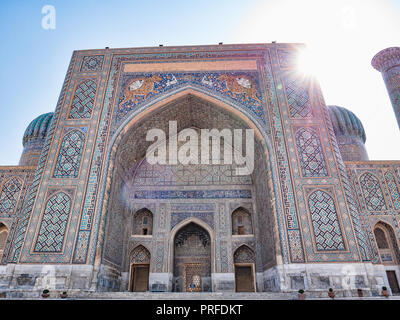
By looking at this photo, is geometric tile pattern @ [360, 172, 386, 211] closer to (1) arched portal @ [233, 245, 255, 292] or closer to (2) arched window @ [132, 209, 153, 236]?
(1) arched portal @ [233, 245, 255, 292]

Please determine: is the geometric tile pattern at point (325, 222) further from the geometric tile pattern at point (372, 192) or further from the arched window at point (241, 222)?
the arched window at point (241, 222)

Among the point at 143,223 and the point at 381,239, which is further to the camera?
the point at 143,223

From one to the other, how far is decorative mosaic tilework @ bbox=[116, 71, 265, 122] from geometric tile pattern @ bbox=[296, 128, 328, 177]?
1.15 m

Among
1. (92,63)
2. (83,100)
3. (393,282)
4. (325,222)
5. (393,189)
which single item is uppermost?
(92,63)

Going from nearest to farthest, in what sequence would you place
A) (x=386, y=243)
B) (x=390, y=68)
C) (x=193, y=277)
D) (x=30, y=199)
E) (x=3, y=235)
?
(x=30, y=199) < (x=386, y=243) < (x=3, y=235) < (x=193, y=277) < (x=390, y=68)

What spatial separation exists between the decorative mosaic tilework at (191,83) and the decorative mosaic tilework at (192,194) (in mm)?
2262

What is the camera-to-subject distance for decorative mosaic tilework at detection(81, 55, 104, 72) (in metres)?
7.37

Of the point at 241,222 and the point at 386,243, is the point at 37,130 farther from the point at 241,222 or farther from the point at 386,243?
the point at 386,243

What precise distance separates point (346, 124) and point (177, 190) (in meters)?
6.52

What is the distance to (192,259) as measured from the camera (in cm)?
748

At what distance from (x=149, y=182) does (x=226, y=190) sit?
2078 mm

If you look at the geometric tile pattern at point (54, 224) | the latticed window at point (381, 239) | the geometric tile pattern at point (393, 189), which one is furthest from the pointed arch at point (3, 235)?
the geometric tile pattern at point (393, 189)

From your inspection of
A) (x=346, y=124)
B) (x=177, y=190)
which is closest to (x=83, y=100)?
(x=177, y=190)
